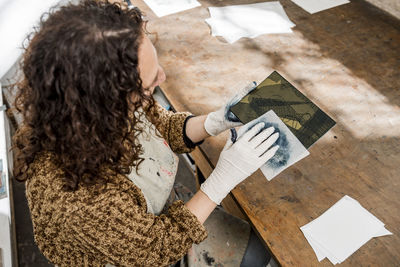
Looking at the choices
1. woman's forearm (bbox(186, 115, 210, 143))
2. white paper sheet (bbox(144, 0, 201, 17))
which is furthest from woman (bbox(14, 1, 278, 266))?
white paper sheet (bbox(144, 0, 201, 17))

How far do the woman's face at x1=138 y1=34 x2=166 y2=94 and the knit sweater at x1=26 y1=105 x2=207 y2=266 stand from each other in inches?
10.6

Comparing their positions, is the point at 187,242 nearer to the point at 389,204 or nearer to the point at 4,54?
the point at 389,204

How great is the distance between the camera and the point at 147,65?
837 mm

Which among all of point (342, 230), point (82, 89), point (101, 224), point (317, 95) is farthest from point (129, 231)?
point (317, 95)

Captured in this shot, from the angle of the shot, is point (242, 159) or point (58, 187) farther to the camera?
point (242, 159)

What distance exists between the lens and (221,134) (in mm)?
1186

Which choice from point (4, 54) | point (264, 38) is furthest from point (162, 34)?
point (4, 54)

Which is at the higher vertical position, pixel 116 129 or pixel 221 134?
pixel 116 129

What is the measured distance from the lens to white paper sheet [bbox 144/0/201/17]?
5.54 ft

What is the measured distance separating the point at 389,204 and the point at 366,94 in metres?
0.49

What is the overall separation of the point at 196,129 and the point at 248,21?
762 millimetres

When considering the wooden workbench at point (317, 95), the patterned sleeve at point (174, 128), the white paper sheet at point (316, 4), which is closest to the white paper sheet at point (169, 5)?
the wooden workbench at point (317, 95)

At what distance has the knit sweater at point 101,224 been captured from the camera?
2.58 ft

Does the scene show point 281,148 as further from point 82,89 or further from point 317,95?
point 82,89
